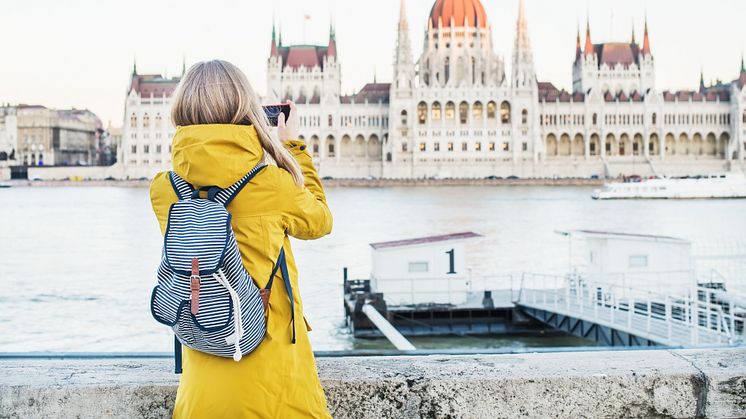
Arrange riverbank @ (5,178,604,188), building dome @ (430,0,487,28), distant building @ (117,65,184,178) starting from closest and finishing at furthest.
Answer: riverbank @ (5,178,604,188) → building dome @ (430,0,487,28) → distant building @ (117,65,184,178)

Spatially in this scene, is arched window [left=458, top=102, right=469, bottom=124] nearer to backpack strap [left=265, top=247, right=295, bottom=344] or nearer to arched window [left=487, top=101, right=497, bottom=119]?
arched window [left=487, top=101, right=497, bottom=119]

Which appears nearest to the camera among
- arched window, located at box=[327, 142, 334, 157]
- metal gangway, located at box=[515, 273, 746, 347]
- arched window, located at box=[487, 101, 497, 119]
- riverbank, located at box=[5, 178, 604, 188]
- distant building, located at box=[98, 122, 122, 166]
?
metal gangway, located at box=[515, 273, 746, 347]

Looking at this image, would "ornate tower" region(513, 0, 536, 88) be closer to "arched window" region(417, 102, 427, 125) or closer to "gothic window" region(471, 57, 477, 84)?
"gothic window" region(471, 57, 477, 84)

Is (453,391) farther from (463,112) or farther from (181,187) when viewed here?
(463,112)

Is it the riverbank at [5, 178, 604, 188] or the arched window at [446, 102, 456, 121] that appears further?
the arched window at [446, 102, 456, 121]

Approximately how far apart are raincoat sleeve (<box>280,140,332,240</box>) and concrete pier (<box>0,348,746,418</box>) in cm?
49

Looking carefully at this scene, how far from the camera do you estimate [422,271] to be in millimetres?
16094

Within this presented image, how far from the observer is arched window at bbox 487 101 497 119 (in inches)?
3428

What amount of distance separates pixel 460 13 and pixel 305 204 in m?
91.9

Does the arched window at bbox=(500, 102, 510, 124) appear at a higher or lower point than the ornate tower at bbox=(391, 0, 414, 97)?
lower

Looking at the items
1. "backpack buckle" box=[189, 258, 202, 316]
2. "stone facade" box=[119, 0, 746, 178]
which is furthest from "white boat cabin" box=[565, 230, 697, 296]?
"stone facade" box=[119, 0, 746, 178]

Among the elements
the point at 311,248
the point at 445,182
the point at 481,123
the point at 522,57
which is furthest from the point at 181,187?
the point at 522,57

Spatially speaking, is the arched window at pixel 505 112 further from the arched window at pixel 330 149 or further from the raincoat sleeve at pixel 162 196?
the raincoat sleeve at pixel 162 196

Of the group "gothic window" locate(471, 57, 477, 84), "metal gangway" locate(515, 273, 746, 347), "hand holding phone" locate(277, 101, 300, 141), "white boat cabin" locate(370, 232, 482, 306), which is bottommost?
"metal gangway" locate(515, 273, 746, 347)
